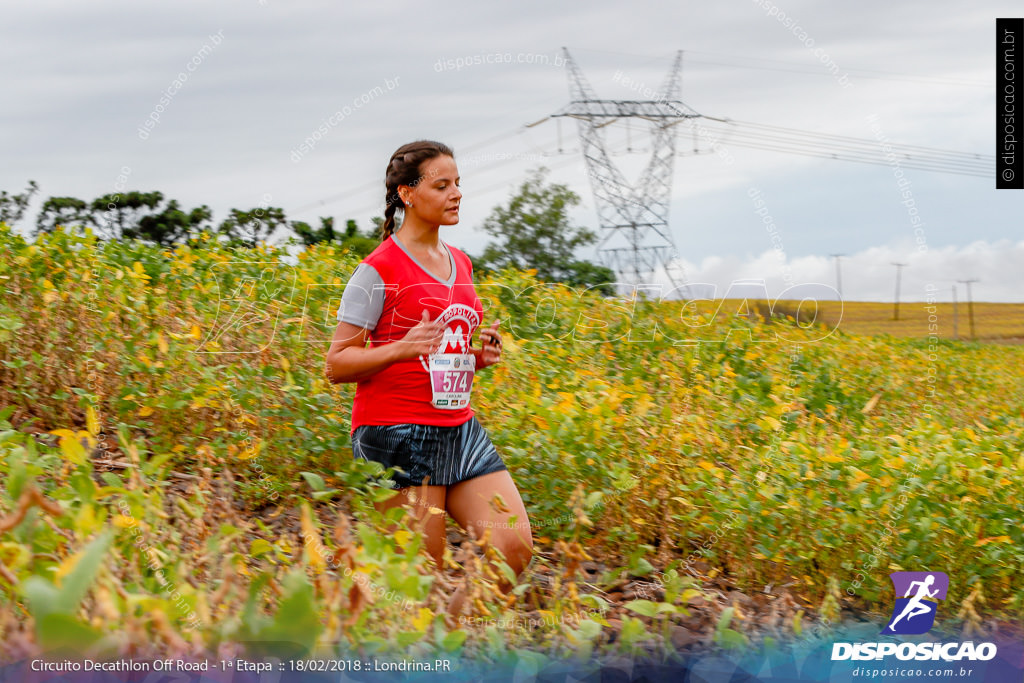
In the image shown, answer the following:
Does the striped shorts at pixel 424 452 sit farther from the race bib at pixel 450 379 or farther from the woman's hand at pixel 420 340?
the woman's hand at pixel 420 340

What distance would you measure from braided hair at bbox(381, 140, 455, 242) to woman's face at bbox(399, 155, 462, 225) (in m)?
0.02

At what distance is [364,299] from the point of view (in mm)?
2918

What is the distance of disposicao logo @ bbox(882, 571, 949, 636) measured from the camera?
11.2ft

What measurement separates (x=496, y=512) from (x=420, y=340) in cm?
60

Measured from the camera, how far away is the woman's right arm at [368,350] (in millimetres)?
2793

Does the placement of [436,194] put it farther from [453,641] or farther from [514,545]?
[453,641]

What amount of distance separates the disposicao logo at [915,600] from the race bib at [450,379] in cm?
172

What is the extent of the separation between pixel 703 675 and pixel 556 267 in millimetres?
9636

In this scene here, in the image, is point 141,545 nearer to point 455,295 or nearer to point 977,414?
point 455,295

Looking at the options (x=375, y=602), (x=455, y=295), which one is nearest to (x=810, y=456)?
(x=455, y=295)

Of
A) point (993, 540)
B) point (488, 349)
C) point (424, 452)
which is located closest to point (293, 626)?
point (424, 452)

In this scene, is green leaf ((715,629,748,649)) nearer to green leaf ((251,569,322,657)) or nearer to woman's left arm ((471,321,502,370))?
green leaf ((251,569,322,657))

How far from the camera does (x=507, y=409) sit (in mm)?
4879

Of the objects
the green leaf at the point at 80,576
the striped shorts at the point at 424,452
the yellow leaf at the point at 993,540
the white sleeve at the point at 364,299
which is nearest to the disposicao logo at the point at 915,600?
the yellow leaf at the point at 993,540
